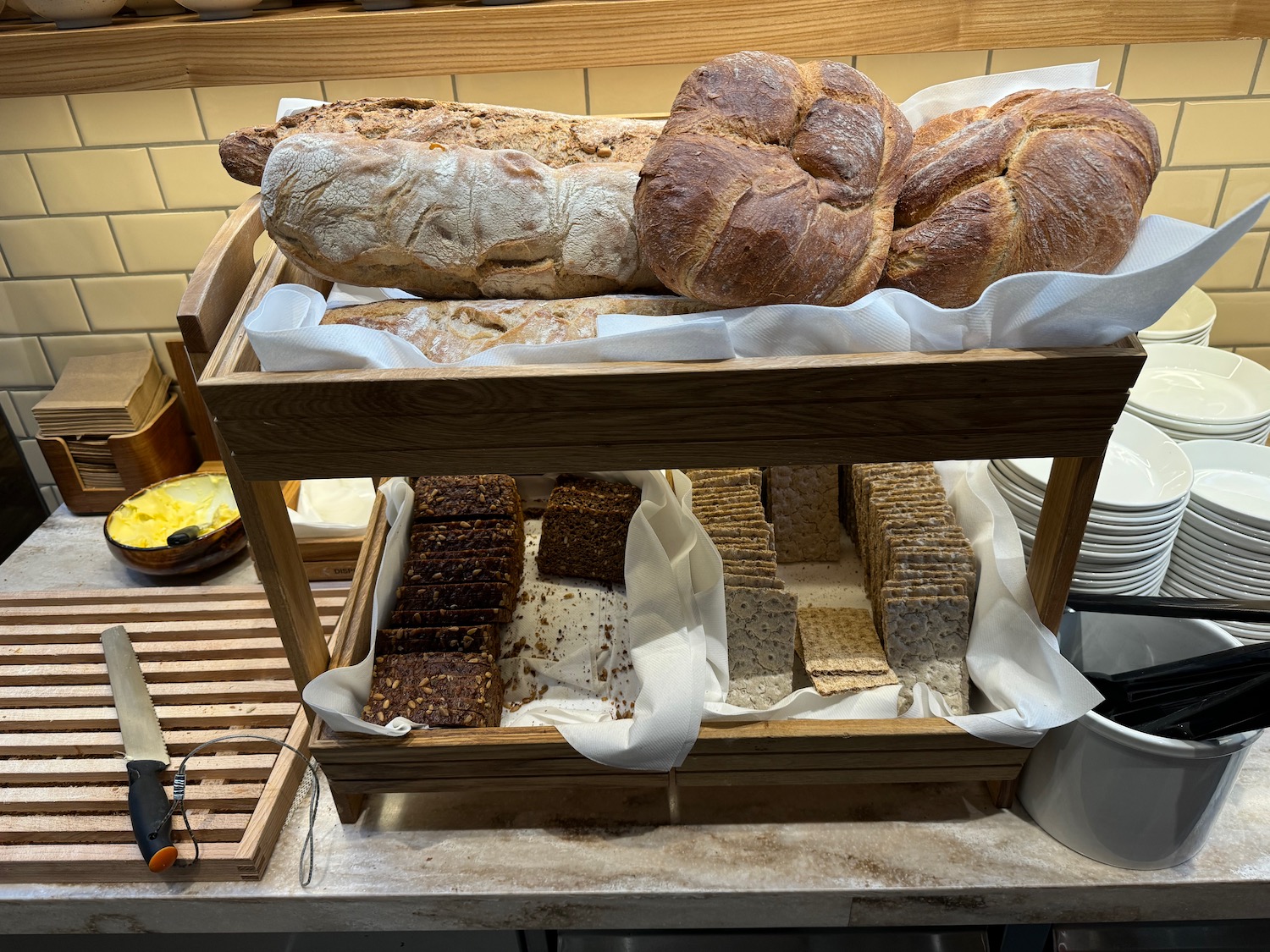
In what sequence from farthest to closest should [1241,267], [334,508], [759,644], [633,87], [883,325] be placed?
[1241,267] → [334,508] → [633,87] → [759,644] → [883,325]

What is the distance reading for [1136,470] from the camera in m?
1.26

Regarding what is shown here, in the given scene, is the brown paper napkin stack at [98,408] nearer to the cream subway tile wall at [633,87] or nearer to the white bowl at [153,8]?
the white bowl at [153,8]

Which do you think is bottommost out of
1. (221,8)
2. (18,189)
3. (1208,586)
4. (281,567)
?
(1208,586)

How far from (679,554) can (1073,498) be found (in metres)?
0.49

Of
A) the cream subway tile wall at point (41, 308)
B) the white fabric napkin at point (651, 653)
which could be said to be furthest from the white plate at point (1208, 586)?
the cream subway tile wall at point (41, 308)

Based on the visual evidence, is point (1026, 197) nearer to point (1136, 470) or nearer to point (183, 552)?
point (1136, 470)

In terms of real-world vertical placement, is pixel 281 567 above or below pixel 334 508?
above

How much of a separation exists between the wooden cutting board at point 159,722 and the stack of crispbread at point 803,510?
0.75 meters

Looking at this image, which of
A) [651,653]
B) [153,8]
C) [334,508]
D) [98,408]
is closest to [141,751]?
[334,508]

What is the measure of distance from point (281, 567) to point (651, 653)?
0.46 meters

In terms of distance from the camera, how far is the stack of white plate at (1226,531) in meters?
1.21

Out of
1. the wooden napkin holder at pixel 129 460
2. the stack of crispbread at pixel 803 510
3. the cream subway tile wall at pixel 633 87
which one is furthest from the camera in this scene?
the wooden napkin holder at pixel 129 460

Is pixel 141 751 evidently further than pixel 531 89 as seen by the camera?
No

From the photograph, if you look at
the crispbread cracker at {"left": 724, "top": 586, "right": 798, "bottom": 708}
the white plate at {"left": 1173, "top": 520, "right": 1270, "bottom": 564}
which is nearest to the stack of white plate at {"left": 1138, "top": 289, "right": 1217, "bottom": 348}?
the white plate at {"left": 1173, "top": 520, "right": 1270, "bottom": 564}
